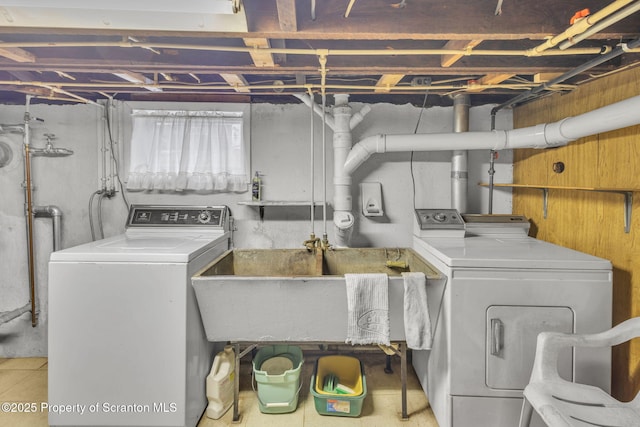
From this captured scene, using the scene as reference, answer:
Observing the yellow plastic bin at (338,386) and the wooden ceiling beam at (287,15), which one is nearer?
the wooden ceiling beam at (287,15)

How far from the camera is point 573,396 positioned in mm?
1521

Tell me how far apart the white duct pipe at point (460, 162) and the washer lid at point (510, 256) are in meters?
0.58

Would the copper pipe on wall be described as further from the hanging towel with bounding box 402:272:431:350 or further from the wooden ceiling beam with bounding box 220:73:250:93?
the hanging towel with bounding box 402:272:431:350

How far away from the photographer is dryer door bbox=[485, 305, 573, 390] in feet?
5.74

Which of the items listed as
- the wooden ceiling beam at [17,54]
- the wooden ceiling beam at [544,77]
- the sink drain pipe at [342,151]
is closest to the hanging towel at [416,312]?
the sink drain pipe at [342,151]

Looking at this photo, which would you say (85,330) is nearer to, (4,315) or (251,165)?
(4,315)

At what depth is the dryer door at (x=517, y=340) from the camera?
1.75m

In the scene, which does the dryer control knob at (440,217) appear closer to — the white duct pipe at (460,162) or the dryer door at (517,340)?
the white duct pipe at (460,162)

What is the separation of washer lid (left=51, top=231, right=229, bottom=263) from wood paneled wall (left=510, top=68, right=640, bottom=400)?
231 cm

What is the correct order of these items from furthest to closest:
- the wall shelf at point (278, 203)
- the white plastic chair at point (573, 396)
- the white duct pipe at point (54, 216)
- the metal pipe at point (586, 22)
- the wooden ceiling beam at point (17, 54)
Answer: the white duct pipe at point (54, 216), the wall shelf at point (278, 203), the wooden ceiling beam at point (17, 54), the white plastic chair at point (573, 396), the metal pipe at point (586, 22)

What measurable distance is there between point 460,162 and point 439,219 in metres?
0.57

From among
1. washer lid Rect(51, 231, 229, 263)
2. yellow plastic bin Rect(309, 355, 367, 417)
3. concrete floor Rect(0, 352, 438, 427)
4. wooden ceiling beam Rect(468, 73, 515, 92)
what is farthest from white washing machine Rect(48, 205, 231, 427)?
wooden ceiling beam Rect(468, 73, 515, 92)

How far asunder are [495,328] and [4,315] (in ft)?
11.1

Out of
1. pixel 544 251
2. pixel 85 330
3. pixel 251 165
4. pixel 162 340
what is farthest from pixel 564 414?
pixel 251 165
